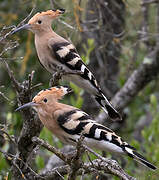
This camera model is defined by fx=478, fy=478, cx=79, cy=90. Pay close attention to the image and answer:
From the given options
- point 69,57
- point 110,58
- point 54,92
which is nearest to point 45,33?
point 69,57

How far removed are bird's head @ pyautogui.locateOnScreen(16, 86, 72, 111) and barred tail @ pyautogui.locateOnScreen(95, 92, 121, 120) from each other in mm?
412

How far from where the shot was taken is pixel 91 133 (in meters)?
3.25

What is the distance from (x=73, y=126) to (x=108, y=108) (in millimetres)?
499

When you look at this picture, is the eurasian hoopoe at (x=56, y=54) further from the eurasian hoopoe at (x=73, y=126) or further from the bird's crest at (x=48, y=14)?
the eurasian hoopoe at (x=73, y=126)

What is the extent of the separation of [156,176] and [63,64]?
4.31 feet

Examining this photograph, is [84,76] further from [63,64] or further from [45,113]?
[45,113]

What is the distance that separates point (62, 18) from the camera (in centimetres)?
423

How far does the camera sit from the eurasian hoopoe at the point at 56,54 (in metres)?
3.81

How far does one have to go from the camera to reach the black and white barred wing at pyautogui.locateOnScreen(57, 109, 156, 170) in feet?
10.6

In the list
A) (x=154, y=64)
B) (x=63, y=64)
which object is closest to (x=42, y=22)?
(x=63, y=64)

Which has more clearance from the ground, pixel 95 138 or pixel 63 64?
pixel 63 64

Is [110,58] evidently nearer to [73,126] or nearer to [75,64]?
[75,64]

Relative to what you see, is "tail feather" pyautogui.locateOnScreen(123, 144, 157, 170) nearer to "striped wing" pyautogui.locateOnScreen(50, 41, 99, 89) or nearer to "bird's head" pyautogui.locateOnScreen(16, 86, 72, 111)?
"bird's head" pyautogui.locateOnScreen(16, 86, 72, 111)

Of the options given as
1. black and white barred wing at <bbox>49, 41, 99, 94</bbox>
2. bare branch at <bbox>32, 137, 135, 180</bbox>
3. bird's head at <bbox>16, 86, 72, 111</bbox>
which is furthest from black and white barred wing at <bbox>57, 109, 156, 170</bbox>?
black and white barred wing at <bbox>49, 41, 99, 94</bbox>
